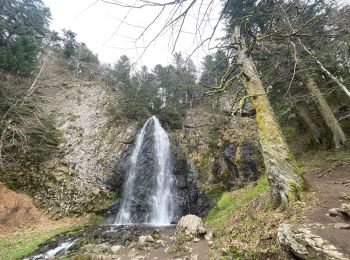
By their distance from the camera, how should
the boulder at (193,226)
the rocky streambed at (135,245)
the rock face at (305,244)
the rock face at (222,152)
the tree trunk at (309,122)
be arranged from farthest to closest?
the rock face at (222,152), the tree trunk at (309,122), the boulder at (193,226), the rocky streambed at (135,245), the rock face at (305,244)

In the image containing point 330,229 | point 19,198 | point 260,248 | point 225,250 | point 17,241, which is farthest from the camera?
point 19,198

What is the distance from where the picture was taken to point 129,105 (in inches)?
859

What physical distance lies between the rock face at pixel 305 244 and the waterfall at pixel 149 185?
37.8 feet

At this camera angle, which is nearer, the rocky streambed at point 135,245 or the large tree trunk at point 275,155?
the large tree trunk at point 275,155

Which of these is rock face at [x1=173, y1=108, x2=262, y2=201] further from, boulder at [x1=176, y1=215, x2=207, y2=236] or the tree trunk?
boulder at [x1=176, y1=215, x2=207, y2=236]

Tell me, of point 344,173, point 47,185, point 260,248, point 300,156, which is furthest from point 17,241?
point 300,156

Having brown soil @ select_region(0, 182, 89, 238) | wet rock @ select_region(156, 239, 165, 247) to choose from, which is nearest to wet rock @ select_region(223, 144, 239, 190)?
wet rock @ select_region(156, 239, 165, 247)

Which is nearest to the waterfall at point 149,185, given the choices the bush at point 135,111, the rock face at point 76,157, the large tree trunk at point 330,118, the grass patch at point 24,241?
the rock face at point 76,157

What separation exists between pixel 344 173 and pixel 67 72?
3067 centimetres

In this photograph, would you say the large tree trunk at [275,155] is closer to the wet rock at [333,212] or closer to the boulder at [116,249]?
the wet rock at [333,212]

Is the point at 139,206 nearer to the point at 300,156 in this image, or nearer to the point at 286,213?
the point at 300,156

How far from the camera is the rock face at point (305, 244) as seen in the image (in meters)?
2.90

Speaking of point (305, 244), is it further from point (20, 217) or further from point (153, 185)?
point (20, 217)

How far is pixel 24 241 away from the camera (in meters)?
10.2
